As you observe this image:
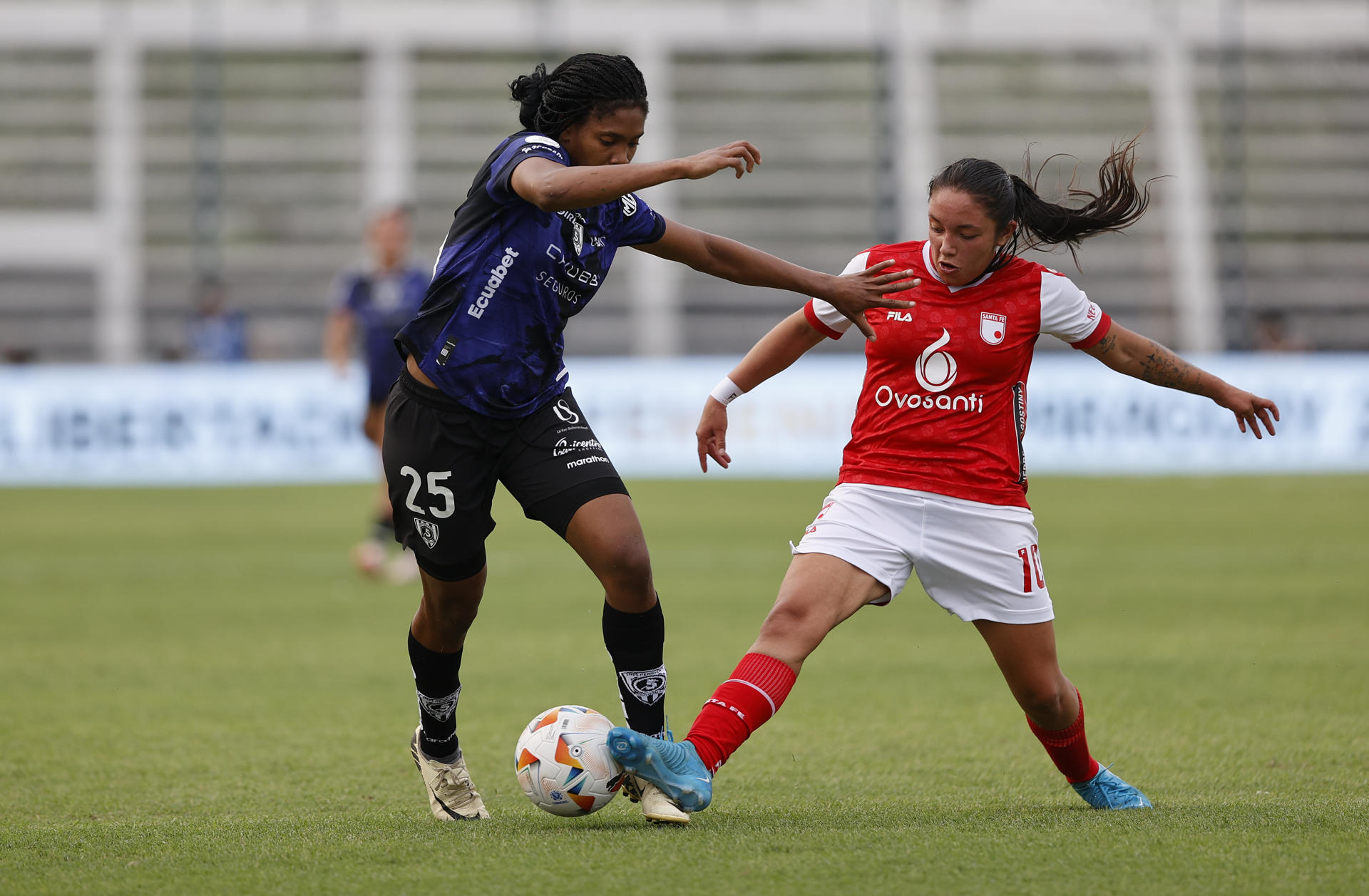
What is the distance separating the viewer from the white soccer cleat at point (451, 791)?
425 cm

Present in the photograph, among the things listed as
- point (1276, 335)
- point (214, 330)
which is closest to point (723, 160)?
point (214, 330)

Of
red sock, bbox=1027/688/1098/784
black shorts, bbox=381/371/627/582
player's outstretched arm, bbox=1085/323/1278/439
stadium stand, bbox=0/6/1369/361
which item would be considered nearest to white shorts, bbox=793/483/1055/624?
red sock, bbox=1027/688/1098/784

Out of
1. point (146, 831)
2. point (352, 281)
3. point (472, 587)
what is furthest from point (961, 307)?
point (352, 281)

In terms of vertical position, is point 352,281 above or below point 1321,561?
above

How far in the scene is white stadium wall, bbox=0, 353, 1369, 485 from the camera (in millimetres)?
16734

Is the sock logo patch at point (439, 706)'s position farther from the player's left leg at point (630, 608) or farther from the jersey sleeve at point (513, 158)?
the jersey sleeve at point (513, 158)

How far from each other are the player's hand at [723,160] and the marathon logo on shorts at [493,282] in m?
0.60

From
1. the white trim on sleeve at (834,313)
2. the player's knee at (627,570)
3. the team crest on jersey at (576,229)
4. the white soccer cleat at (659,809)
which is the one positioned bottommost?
the white soccer cleat at (659,809)

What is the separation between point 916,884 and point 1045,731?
3.44ft

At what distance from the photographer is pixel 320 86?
960 inches

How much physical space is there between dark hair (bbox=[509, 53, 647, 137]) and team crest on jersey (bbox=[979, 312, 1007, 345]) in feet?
3.58

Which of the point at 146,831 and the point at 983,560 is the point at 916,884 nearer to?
the point at 983,560

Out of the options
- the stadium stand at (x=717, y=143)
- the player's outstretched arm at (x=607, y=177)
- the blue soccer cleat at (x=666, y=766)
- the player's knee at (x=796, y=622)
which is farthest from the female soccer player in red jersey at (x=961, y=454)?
the stadium stand at (x=717, y=143)

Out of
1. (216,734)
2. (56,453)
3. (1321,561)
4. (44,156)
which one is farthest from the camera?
(44,156)
